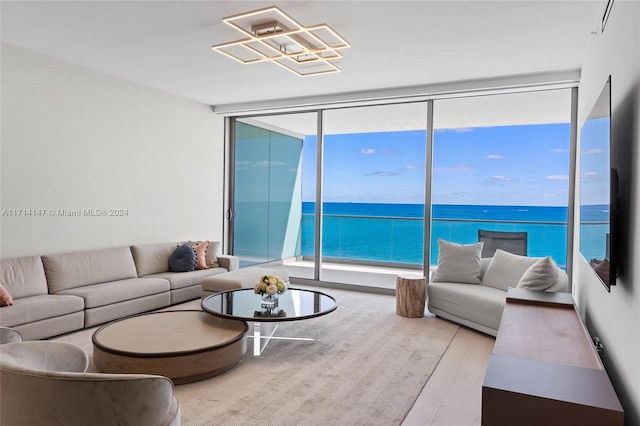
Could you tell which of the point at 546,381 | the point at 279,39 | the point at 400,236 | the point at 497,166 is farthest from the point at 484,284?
the point at 279,39

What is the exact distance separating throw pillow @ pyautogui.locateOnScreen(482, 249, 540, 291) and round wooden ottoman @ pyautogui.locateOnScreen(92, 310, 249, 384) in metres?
2.78

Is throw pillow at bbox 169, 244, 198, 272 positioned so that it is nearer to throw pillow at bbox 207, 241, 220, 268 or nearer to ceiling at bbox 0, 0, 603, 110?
throw pillow at bbox 207, 241, 220, 268

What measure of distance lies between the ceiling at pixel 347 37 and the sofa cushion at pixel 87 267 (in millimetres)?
2147

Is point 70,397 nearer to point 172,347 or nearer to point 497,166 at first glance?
point 172,347

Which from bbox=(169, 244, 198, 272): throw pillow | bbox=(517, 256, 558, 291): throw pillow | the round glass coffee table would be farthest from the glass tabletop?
bbox=(517, 256, 558, 291): throw pillow

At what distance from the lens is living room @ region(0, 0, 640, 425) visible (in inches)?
81.8

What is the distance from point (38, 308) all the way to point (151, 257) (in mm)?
1853

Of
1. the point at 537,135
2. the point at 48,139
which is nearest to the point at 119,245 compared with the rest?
the point at 48,139

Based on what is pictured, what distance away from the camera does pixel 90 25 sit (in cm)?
377

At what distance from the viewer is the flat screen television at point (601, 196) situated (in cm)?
199

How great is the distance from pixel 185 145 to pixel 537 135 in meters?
5.01

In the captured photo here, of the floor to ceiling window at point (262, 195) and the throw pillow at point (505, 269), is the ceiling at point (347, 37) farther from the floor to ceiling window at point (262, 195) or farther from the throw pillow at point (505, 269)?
the throw pillow at point (505, 269)

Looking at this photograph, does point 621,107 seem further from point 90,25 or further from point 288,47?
point 90,25

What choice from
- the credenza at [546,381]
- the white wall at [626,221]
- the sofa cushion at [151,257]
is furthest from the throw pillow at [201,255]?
the white wall at [626,221]
